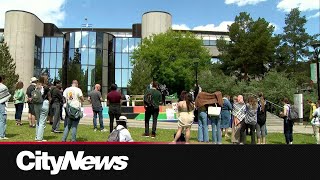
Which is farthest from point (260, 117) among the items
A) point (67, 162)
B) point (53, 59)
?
point (53, 59)

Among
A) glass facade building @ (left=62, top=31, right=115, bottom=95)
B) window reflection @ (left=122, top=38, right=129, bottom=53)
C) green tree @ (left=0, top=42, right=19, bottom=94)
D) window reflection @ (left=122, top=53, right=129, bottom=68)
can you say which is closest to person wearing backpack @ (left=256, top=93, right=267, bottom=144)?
green tree @ (left=0, top=42, right=19, bottom=94)

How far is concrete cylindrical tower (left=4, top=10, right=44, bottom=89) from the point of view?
5216 cm

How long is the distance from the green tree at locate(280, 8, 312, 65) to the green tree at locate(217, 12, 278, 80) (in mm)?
6786

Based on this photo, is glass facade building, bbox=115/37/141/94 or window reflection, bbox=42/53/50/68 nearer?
window reflection, bbox=42/53/50/68

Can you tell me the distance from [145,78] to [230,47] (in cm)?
1738

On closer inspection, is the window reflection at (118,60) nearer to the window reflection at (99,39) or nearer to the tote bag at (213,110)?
the window reflection at (99,39)

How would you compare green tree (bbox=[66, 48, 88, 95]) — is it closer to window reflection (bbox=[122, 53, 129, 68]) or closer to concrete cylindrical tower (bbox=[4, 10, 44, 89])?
concrete cylindrical tower (bbox=[4, 10, 44, 89])

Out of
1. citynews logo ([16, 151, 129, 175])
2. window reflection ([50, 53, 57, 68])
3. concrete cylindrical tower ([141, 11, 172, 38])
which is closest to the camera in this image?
citynews logo ([16, 151, 129, 175])

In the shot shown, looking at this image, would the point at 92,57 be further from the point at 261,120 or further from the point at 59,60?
the point at 261,120

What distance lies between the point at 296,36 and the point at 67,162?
192 ft

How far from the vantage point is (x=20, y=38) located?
5244 cm

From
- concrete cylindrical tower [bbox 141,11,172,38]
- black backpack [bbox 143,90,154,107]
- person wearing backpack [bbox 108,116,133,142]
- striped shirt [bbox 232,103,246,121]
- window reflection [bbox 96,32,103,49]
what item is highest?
concrete cylindrical tower [bbox 141,11,172,38]

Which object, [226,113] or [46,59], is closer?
[226,113]

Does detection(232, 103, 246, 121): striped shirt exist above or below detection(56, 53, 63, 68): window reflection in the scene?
below
